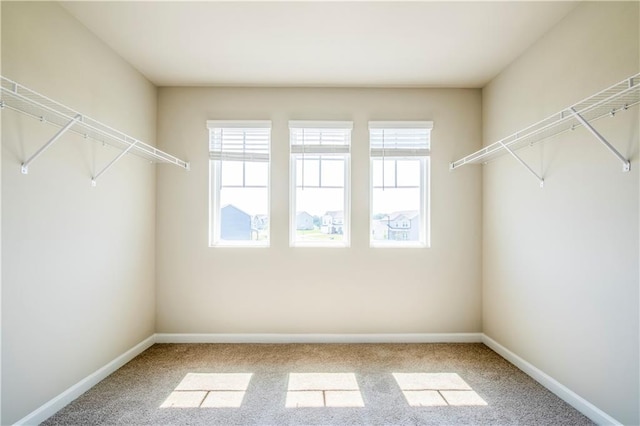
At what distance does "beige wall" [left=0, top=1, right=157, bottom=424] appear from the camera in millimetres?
1857

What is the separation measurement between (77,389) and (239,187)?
2087 millimetres

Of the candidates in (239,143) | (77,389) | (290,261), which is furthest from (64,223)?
(290,261)

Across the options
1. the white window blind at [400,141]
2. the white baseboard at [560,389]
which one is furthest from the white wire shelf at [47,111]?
the white baseboard at [560,389]

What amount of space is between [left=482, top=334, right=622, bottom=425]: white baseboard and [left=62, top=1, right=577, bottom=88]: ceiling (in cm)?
256

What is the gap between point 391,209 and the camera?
348cm

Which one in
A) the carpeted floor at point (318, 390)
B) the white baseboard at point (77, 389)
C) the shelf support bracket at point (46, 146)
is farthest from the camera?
the carpeted floor at point (318, 390)


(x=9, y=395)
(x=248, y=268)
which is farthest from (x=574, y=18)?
(x=9, y=395)

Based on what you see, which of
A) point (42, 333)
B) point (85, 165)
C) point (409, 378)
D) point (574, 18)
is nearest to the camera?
point (42, 333)

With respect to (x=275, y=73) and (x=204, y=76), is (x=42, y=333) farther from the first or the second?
(x=275, y=73)

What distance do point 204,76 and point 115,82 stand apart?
2.50 ft

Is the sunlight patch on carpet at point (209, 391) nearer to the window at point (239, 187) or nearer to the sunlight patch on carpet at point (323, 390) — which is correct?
the sunlight patch on carpet at point (323, 390)

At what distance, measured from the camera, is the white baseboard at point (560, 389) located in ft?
6.58

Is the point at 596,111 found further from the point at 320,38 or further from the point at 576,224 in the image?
the point at 320,38

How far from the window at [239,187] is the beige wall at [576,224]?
233cm
